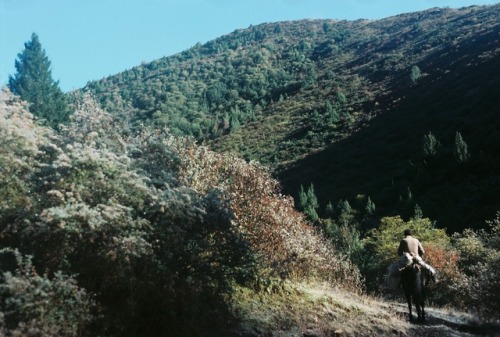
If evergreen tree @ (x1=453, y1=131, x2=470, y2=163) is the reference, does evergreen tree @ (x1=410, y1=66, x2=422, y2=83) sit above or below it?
above

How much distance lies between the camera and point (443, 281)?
2686cm

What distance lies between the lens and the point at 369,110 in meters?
113

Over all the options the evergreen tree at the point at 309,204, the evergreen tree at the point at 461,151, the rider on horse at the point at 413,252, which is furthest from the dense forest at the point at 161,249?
the evergreen tree at the point at 461,151

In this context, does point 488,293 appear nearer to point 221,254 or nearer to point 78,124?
point 221,254

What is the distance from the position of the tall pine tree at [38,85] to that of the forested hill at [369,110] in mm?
6095

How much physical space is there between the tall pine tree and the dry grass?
3632 centimetres

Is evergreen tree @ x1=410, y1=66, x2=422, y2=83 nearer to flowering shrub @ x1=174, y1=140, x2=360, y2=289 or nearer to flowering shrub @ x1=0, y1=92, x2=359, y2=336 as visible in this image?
flowering shrub @ x1=174, y1=140, x2=360, y2=289

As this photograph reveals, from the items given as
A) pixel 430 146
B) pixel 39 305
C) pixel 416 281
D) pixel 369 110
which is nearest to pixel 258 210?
pixel 416 281

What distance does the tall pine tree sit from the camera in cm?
4381

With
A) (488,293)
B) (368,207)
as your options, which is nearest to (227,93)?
(368,207)

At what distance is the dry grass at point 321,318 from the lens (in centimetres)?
941

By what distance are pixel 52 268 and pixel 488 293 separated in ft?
47.8

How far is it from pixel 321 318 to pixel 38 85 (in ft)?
156

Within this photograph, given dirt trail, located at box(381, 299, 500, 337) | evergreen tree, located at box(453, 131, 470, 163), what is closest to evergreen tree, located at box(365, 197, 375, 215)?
evergreen tree, located at box(453, 131, 470, 163)
